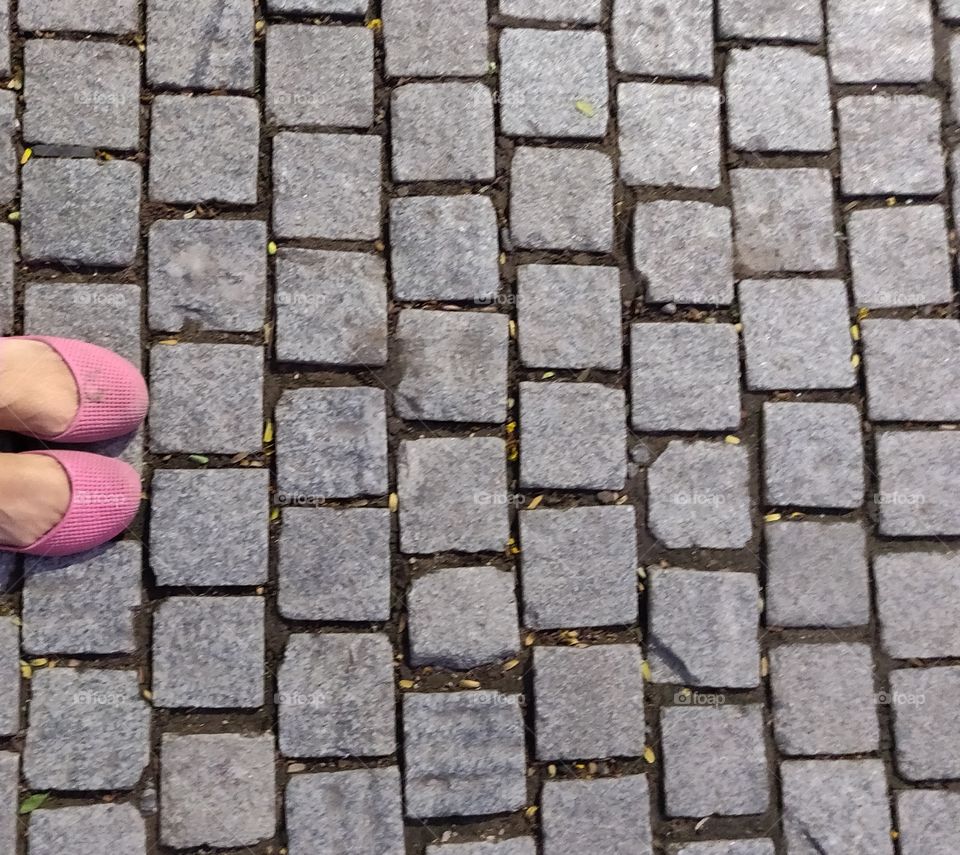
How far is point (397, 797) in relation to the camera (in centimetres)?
247

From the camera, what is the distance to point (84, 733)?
2418 millimetres

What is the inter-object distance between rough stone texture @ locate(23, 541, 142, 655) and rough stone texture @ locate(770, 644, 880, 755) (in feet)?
6.04

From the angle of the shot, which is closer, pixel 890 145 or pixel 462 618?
pixel 462 618

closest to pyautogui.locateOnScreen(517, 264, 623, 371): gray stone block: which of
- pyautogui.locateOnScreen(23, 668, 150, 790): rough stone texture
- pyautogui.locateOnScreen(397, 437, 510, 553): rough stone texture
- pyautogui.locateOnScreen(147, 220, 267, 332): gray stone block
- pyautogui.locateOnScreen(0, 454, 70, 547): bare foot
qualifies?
pyautogui.locateOnScreen(397, 437, 510, 553): rough stone texture

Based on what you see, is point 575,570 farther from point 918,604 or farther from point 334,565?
point 918,604

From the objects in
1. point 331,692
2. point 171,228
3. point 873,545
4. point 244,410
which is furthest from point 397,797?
point 171,228

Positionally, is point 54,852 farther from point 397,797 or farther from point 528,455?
point 528,455

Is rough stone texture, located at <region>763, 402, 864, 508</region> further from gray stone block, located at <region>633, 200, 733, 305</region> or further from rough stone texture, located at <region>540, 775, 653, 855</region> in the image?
rough stone texture, located at <region>540, 775, 653, 855</region>

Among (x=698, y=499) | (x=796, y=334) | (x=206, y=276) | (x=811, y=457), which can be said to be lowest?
(x=698, y=499)

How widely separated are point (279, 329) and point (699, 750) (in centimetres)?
170

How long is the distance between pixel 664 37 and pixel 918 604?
185 cm

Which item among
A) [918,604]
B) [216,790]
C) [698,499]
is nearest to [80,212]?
[216,790]

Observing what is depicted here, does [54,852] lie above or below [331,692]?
below

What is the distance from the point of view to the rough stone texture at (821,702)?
2.58 m
